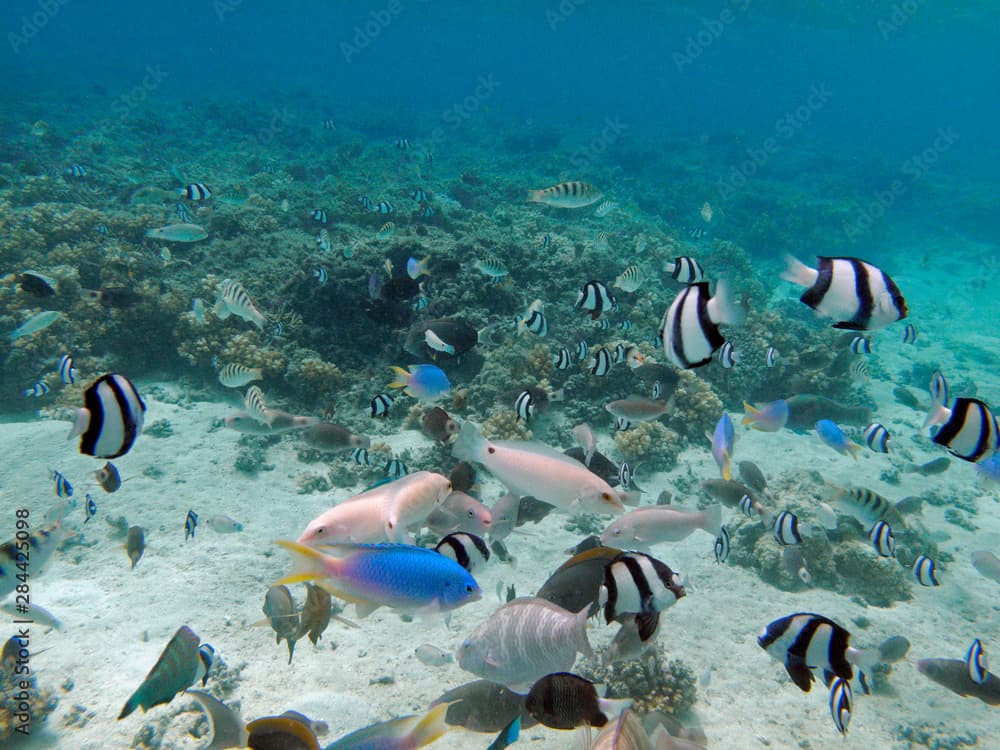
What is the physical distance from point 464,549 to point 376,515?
63 cm

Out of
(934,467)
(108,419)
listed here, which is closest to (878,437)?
(934,467)

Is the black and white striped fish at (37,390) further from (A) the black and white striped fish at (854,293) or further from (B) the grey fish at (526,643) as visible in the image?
(A) the black and white striped fish at (854,293)

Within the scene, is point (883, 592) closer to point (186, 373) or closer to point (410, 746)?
point (410, 746)

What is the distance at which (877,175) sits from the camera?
37781 millimetres

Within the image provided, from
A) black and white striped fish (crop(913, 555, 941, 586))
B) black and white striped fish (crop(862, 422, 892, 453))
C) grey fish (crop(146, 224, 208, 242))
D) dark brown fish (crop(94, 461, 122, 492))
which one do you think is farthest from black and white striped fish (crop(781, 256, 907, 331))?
grey fish (crop(146, 224, 208, 242))

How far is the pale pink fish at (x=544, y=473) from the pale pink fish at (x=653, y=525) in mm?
596

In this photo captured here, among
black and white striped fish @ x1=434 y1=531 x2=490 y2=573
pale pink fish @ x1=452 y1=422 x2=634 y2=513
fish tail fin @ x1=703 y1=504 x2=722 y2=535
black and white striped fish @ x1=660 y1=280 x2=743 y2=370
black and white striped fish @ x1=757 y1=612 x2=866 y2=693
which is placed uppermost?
black and white striped fish @ x1=660 y1=280 x2=743 y2=370

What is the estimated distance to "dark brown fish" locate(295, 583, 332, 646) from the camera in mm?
3723

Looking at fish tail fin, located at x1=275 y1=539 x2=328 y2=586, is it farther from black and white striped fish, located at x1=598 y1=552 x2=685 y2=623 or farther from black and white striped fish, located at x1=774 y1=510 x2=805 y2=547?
black and white striped fish, located at x1=774 y1=510 x2=805 y2=547

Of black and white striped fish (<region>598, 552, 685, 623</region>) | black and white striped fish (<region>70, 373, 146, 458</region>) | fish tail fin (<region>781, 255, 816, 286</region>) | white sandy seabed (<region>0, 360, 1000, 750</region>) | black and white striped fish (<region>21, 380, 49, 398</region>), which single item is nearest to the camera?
fish tail fin (<region>781, 255, 816, 286</region>)

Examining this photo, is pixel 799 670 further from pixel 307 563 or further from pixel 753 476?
pixel 753 476

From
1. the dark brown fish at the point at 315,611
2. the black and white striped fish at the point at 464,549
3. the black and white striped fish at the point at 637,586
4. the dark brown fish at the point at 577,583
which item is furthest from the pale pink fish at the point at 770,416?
the dark brown fish at the point at 315,611

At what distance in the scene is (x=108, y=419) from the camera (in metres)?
2.46

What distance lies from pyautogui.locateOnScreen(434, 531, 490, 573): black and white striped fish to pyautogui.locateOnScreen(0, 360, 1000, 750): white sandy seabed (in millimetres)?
421
